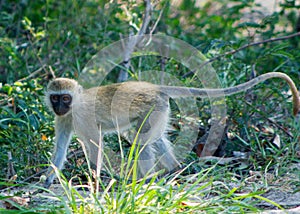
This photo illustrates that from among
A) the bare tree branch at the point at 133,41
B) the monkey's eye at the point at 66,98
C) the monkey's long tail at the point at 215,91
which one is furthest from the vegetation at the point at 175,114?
the monkey's eye at the point at 66,98

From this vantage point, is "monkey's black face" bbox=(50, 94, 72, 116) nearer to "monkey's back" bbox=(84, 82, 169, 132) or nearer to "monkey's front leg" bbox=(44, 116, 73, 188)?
"monkey's front leg" bbox=(44, 116, 73, 188)

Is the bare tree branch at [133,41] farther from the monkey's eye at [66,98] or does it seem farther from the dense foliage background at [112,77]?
the monkey's eye at [66,98]

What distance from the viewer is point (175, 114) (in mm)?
6277

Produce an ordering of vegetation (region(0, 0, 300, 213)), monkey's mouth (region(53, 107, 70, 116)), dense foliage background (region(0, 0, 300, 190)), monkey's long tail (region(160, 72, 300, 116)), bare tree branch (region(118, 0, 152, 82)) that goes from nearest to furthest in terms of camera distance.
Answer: vegetation (region(0, 0, 300, 213))
monkey's long tail (region(160, 72, 300, 116))
monkey's mouth (region(53, 107, 70, 116))
dense foliage background (region(0, 0, 300, 190))
bare tree branch (region(118, 0, 152, 82))

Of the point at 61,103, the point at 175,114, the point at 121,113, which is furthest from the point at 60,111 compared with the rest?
the point at 175,114

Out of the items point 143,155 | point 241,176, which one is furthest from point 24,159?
point 241,176

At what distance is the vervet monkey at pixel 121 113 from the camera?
5586 mm

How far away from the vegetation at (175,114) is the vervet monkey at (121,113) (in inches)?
9.7

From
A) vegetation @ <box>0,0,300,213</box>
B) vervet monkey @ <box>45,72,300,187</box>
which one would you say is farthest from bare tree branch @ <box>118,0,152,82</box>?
vervet monkey @ <box>45,72,300,187</box>

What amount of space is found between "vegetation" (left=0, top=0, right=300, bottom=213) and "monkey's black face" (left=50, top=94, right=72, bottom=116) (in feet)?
1.11

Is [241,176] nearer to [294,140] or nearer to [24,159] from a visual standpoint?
[294,140]

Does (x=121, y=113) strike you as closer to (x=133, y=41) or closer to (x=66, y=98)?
(x=66, y=98)

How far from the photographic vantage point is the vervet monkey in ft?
18.3

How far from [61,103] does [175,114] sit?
129 centimetres
